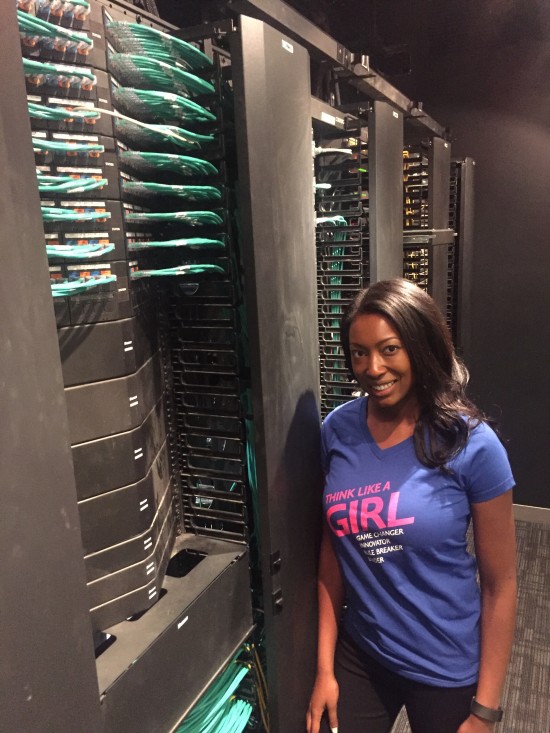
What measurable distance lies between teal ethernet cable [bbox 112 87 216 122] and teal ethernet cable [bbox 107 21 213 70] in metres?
0.05

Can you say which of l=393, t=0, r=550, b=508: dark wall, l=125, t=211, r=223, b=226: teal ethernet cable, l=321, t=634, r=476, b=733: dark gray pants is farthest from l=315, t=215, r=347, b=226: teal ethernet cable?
l=393, t=0, r=550, b=508: dark wall

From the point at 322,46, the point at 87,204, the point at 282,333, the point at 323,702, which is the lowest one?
the point at 323,702

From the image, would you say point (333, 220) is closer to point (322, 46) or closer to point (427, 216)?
point (322, 46)

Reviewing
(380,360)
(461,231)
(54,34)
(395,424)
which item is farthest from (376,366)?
(461,231)

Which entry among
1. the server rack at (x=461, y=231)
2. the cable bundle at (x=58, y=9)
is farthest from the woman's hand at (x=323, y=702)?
the server rack at (x=461, y=231)

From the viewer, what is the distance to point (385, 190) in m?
1.67

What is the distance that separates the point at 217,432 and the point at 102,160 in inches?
21.2

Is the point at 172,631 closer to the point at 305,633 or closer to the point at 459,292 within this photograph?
the point at 305,633

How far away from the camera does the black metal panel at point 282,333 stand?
0.94 m

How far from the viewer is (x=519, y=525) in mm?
Result: 3379

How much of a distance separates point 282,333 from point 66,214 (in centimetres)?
46

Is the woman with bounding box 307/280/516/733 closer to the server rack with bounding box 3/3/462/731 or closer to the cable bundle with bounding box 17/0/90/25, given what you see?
the server rack with bounding box 3/3/462/731

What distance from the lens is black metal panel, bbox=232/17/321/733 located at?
94 centimetres

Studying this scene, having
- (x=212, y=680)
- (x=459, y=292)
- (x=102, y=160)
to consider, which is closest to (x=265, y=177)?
(x=102, y=160)
